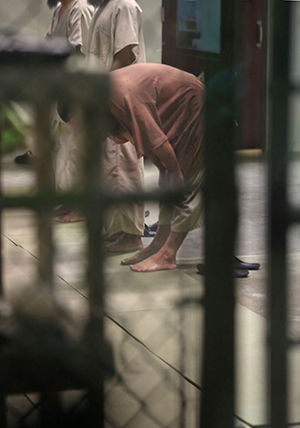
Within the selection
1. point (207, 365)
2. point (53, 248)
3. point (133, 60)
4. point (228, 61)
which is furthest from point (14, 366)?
point (133, 60)

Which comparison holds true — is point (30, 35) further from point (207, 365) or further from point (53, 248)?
point (207, 365)

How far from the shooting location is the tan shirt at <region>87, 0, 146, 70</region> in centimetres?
272

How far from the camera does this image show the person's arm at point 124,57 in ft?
9.70

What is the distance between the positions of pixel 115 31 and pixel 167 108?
334mm

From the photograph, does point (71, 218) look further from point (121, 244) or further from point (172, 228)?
point (121, 244)

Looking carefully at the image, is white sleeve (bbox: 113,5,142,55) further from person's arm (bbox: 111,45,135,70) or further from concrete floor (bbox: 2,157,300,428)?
concrete floor (bbox: 2,157,300,428)

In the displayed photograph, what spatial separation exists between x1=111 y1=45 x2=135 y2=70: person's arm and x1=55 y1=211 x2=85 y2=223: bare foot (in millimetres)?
797

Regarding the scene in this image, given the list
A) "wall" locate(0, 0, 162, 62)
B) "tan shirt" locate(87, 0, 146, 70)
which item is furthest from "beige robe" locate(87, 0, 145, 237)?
"wall" locate(0, 0, 162, 62)

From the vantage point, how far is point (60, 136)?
230 cm

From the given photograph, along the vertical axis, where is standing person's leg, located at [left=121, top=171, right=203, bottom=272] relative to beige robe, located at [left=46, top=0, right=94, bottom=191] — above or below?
below

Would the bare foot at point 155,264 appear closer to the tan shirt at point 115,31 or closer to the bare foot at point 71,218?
the bare foot at point 71,218

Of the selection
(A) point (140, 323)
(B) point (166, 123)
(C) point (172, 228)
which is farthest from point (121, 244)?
(B) point (166, 123)

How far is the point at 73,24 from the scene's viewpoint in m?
2.45

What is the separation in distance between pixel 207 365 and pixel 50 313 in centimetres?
42
